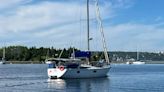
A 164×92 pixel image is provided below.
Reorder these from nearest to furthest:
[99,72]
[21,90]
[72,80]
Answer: [21,90], [72,80], [99,72]

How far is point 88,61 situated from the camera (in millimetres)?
88312

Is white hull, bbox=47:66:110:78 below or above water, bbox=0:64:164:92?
above

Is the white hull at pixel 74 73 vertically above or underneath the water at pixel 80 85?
above

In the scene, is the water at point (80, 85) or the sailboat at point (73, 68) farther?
the sailboat at point (73, 68)

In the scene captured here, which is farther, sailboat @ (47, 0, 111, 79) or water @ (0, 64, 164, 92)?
sailboat @ (47, 0, 111, 79)

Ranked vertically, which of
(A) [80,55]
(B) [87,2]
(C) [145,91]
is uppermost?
(B) [87,2]

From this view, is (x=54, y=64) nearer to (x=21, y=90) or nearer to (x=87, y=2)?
(x=87, y=2)

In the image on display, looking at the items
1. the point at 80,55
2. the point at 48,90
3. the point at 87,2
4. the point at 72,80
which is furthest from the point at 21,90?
the point at 87,2

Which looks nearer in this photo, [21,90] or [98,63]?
[21,90]

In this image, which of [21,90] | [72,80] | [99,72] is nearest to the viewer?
[21,90]

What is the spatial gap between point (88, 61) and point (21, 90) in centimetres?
2883

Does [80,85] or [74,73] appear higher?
[74,73]

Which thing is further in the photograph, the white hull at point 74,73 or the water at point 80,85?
the white hull at point 74,73

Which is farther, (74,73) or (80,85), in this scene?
(74,73)
